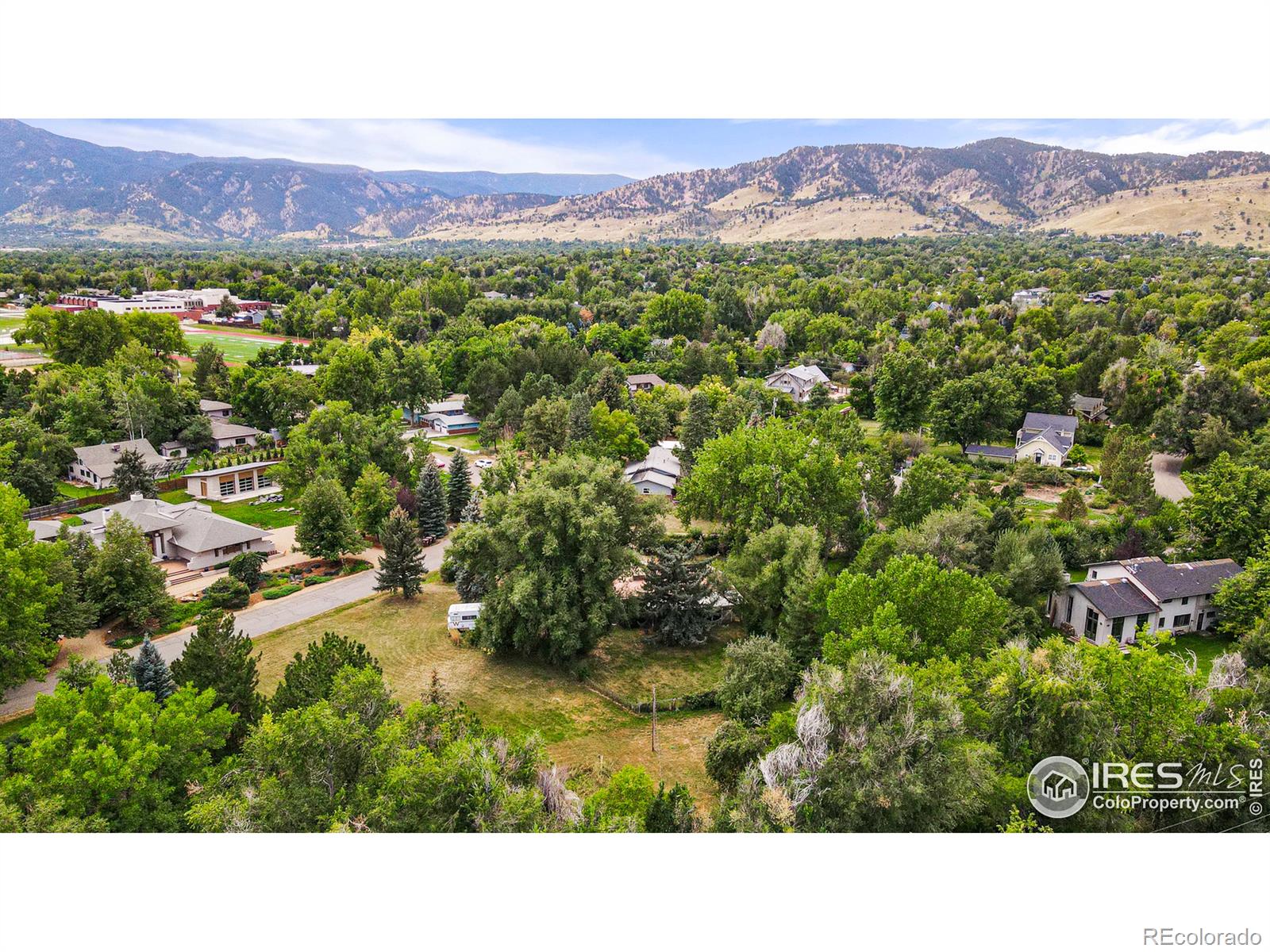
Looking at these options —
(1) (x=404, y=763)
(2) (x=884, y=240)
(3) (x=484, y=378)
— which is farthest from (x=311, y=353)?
(2) (x=884, y=240)

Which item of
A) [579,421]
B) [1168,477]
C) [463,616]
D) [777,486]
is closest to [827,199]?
[1168,477]

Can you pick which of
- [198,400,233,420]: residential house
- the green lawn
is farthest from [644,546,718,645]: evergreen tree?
[198,400,233,420]: residential house

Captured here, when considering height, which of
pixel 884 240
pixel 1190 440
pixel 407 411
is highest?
pixel 884 240

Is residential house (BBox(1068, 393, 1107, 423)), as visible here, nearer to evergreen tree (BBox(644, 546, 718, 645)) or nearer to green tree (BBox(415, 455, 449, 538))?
evergreen tree (BBox(644, 546, 718, 645))

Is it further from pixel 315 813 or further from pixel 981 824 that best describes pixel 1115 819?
pixel 315 813

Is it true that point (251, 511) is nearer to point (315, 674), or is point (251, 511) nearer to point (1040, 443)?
point (315, 674)
